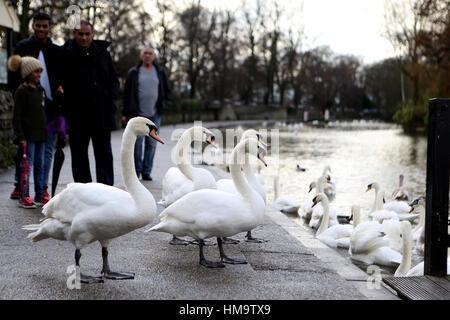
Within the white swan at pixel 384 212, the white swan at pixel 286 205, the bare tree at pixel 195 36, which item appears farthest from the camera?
the bare tree at pixel 195 36

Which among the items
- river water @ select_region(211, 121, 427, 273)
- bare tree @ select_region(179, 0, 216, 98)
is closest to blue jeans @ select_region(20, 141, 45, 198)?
river water @ select_region(211, 121, 427, 273)

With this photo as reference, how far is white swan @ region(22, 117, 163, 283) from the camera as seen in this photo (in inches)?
141

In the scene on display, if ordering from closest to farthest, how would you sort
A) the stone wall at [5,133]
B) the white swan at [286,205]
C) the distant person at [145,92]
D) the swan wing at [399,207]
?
the swan wing at [399,207] → the distant person at [145,92] → the white swan at [286,205] → the stone wall at [5,133]

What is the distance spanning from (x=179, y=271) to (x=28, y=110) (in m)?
3.20

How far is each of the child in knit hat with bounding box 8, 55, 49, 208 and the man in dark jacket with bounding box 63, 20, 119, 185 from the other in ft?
1.02

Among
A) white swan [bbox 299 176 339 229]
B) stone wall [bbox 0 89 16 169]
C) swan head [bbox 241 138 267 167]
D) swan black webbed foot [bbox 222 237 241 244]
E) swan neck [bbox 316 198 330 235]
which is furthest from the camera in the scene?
stone wall [bbox 0 89 16 169]

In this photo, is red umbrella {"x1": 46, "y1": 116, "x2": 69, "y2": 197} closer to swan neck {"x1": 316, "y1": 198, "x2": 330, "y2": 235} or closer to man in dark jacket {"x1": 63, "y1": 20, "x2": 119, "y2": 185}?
man in dark jacket {"x1": 63, "y1": 20, "x2": 119, "y2": 185}

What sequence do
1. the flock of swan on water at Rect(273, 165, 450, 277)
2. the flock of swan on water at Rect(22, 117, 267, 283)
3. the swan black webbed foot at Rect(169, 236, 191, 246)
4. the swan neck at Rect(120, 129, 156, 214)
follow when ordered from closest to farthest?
1. the flock of swan on water at Rect(22, 117, 267, 283)
2. the swan neck at Rect(120, 129, 156, 214)
3. the swan black webbed foot at Rect(169, 236, 191, 246)
4. the flock of swan on water at Rect(273, 165, 450, 277)

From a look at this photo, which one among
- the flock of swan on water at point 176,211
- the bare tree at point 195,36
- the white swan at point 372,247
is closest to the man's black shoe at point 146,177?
the flock of swan on water at point 176,211

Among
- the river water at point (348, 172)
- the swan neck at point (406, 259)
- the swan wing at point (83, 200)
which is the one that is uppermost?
the swan wing at point (83, 200)

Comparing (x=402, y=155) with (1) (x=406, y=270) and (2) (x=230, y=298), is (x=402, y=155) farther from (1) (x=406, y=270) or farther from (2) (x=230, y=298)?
(2) (x=230, y=298)

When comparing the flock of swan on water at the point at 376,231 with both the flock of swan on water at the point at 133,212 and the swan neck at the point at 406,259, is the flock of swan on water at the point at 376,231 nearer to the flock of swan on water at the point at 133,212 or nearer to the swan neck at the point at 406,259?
the swan neck at the point at 406,259

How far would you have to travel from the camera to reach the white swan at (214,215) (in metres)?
4.09

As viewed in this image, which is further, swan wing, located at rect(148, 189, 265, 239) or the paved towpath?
swan wing, located at rect(148, 189, 265, 239)
